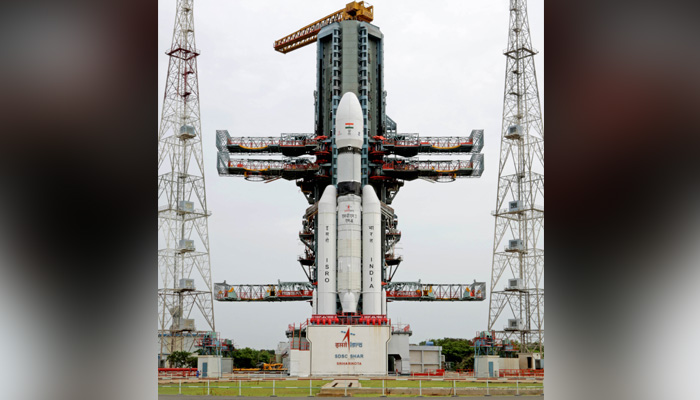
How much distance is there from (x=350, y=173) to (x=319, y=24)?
23801 millimetres

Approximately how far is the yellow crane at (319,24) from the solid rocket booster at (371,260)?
67.3 ft

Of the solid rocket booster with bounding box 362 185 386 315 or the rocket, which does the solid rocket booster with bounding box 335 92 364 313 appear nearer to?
the rocket

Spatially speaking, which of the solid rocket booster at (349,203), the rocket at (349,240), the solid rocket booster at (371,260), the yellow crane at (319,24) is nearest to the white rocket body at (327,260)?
the rocket at (349,240)

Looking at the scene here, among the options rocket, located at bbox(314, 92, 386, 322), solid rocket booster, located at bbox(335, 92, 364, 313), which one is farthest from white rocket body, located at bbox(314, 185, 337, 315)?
solid rocket booster, located at bbox(335, 92, 364, 313)

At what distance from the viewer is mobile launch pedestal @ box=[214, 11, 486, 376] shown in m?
50.4

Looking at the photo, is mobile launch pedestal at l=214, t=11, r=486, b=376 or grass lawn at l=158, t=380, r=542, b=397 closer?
grass lawn at l=158, t=380, r=542, b=397

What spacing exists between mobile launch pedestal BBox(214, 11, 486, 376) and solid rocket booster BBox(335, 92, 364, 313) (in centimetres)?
7

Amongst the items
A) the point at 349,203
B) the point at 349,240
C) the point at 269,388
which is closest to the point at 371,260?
the point at 349,240

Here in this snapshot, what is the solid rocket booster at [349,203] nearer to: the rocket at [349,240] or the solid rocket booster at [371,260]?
the rocket at [349,240]
